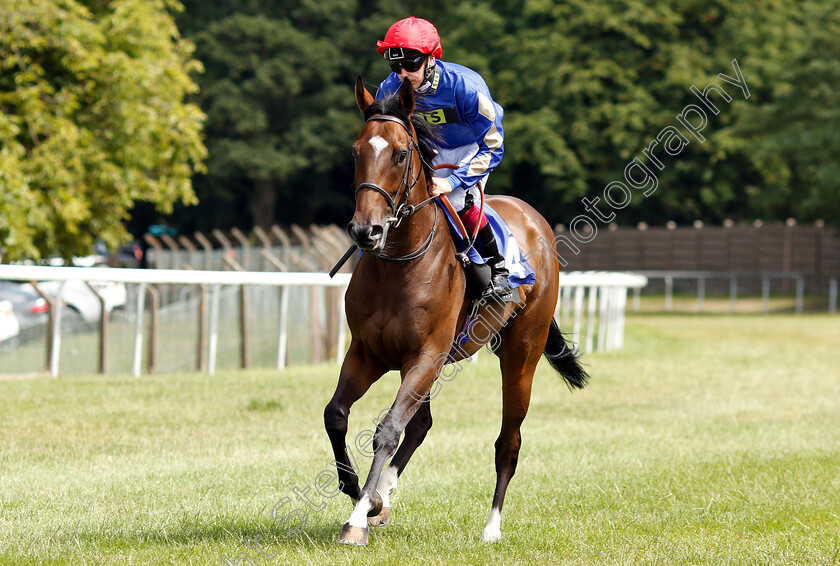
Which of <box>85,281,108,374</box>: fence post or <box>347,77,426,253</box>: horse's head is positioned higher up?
<box>347,77,426,253</box>: horse's head

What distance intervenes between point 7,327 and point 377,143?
10.3 meters

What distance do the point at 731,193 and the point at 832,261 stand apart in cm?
528

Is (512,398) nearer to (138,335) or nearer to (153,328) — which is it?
(138,335)

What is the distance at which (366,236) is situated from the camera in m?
4.80

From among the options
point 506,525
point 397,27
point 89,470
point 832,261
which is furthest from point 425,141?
point 832,261

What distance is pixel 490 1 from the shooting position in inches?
1634

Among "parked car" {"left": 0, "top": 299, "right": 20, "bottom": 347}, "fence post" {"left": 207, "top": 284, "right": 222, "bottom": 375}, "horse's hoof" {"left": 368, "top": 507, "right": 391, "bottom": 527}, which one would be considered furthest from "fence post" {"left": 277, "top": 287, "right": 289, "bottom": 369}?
"horse's hoof" {"left": 368, "top": 507, "right": 391, "bottom": 527}

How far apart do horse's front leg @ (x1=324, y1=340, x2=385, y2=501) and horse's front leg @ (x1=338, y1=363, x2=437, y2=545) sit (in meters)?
0.17

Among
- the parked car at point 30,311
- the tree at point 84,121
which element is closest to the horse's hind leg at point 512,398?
the parked car at point 30,311

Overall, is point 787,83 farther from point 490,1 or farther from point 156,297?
point 156,297

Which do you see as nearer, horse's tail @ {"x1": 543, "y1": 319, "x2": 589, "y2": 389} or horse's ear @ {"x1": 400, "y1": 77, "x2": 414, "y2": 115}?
horse's ear @ {"x1": 400, "y1": 77, "x2": 414, "y2": 115}

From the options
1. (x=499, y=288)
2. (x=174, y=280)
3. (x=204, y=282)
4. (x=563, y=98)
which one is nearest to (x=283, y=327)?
(x=204, y=282)

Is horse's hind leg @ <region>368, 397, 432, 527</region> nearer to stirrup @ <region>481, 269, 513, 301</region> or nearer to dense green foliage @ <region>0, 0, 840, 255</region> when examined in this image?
stirrup @ <region>481, 269, 513, 301</region>

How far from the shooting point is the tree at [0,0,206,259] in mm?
17000
